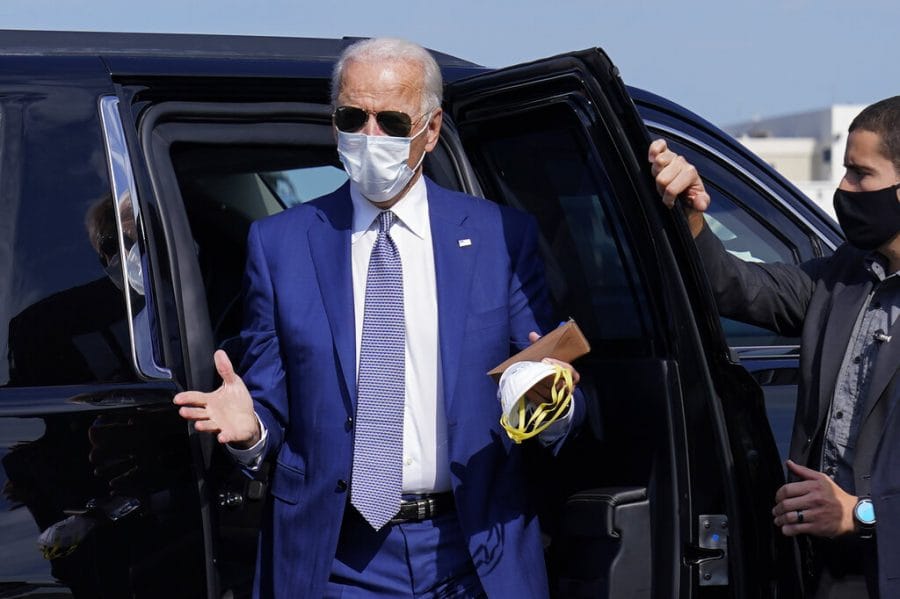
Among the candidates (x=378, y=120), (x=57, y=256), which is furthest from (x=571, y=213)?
(x=57, y=256)

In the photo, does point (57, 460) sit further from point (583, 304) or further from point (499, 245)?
point (583, 304)

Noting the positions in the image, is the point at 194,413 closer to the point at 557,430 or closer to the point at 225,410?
the point at 225,410

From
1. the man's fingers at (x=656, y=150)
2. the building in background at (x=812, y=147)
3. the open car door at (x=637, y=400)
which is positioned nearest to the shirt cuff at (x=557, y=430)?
the open car door at (x=637, y=400)

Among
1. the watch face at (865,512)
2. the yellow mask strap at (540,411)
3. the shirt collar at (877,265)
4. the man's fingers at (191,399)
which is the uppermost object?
the shirt collar at (877,265)

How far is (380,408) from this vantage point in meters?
2.67

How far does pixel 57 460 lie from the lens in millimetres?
2432

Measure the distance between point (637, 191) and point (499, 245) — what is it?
321 mm

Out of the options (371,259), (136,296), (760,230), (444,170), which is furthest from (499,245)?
(760,230)

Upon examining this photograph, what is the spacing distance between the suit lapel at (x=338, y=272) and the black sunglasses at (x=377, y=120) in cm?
19

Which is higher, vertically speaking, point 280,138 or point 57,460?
point 280,138

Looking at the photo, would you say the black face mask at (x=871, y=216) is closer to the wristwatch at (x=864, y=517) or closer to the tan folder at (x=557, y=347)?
the wristwatch at (x=864, y=517)

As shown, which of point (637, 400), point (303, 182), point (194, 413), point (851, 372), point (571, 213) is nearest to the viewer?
point (194, 413)

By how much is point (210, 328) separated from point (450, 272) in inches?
22.6

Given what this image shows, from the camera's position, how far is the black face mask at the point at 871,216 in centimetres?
270
